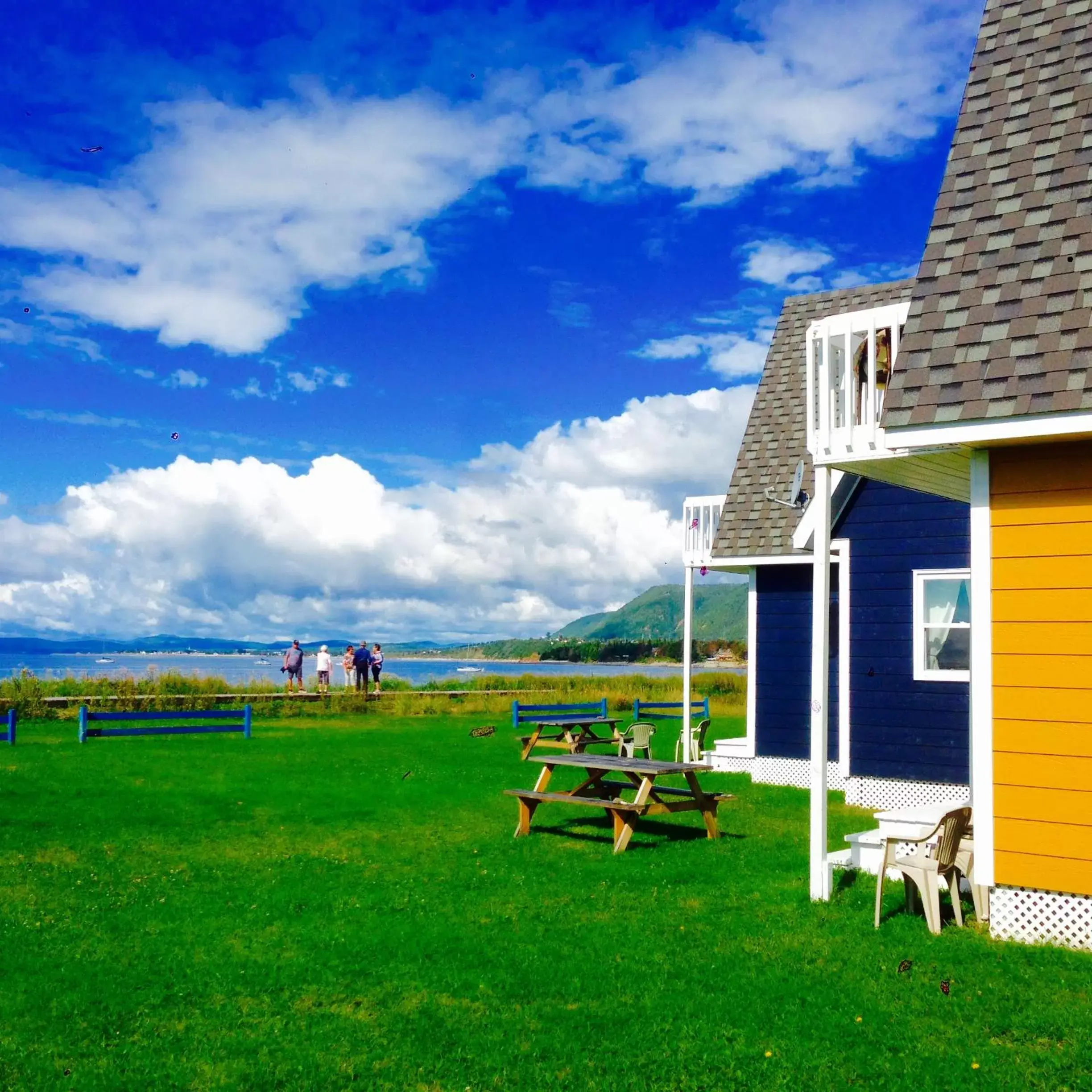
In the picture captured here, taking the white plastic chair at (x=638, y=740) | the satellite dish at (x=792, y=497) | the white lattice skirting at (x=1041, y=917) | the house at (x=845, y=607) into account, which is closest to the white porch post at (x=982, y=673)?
the white lattice skirting at (x=1041, y=917)

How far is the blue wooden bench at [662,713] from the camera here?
28.2 metres

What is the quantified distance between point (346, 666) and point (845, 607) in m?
21.9

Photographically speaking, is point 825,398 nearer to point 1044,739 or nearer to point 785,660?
point 1044,739

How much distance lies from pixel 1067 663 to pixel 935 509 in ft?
23.5

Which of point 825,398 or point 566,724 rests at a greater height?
point 825,398

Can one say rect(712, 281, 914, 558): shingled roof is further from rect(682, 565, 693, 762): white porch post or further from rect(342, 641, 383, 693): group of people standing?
rect(342, 641, 383, 693): group of people standing

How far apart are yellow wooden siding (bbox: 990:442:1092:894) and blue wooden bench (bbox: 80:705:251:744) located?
17.7 meters

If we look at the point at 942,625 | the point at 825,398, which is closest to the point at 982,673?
the point at 825,398

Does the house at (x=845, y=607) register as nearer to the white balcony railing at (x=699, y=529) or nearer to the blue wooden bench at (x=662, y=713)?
the white balcony railing at (x=699, y=529)

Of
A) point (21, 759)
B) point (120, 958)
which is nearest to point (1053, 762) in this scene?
point (120, 958)

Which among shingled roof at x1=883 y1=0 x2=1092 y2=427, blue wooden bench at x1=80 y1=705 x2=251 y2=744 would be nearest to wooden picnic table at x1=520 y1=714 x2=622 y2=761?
blue wooden bench at x1=80 y1=705 x2=251 y2=744

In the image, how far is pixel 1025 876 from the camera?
282 inches

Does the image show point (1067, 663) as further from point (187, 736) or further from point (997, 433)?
point (187, 736)

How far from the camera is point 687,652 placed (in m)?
19.0
